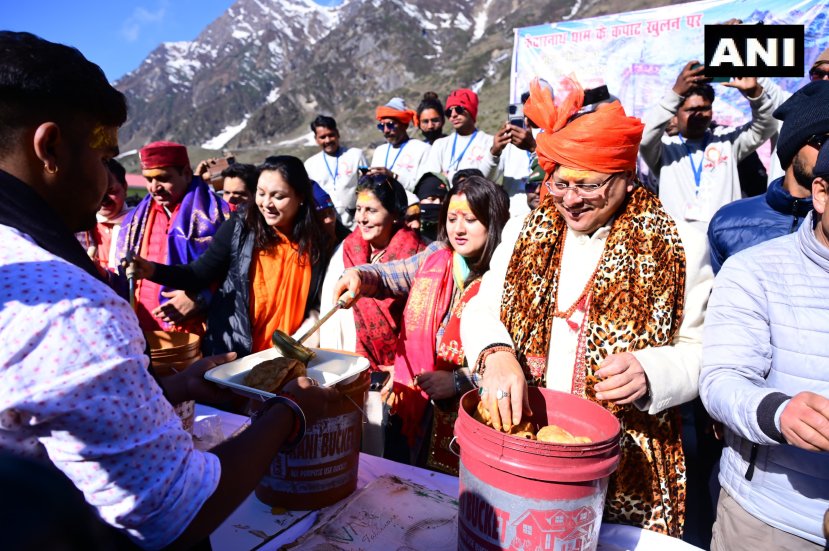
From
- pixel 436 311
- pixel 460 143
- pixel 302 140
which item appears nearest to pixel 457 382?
pixel 436 311

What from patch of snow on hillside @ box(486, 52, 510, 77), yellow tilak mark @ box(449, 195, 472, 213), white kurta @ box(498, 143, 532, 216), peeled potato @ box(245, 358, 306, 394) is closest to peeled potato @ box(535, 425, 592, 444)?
peeled potato @ box(245, 358, 306, 394)

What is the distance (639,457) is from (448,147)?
4669 mm

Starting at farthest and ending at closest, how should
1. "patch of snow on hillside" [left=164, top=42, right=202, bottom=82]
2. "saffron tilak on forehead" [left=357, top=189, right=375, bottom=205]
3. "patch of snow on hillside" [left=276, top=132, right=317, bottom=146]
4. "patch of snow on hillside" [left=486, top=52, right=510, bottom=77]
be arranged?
"patch of snow on hillside" [left=164, top=42, right=202, bottom=82] → "patch of snow on hillside" [left=276, top=132, right=317, bottom=146] → "patch of snow on hillside" [left=486, top=52, right=510, bottom=77] → "saffron tilak on forehead" [left=357, top=189, right=375, bottom=205]

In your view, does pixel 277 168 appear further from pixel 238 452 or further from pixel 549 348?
pixel 238 452

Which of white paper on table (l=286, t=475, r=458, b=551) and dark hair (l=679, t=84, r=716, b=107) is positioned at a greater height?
dark hair (l=679, t=84, r=716, b=107)

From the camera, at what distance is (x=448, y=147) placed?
588 cm

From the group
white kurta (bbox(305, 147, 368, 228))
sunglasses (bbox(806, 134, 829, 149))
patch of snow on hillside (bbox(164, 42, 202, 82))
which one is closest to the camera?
sunglasses (bbox(806, 134, 829, 149))

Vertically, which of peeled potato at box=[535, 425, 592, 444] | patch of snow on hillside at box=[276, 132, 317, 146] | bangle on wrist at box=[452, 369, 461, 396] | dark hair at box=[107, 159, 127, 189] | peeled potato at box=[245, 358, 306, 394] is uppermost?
patch of snow on hillside at box=[276, 132, 317, 146]

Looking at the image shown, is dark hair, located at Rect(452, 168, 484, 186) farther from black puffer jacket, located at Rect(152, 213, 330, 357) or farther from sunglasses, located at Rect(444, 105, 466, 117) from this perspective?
sunglasses, located at Rect(444, 105, 466, 117)

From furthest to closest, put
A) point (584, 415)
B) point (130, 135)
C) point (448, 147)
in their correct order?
point (130, 135), point (448, 147), point (584, 415)

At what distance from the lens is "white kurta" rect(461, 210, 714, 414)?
1541 mm

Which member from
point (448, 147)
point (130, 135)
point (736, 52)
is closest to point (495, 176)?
point (448, 147)

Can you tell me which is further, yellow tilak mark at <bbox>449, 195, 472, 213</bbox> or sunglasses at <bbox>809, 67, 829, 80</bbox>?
sunglasses at <bbox>809, 67, 829, 80</bbox>

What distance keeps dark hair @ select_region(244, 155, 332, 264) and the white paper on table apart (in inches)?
72.0
